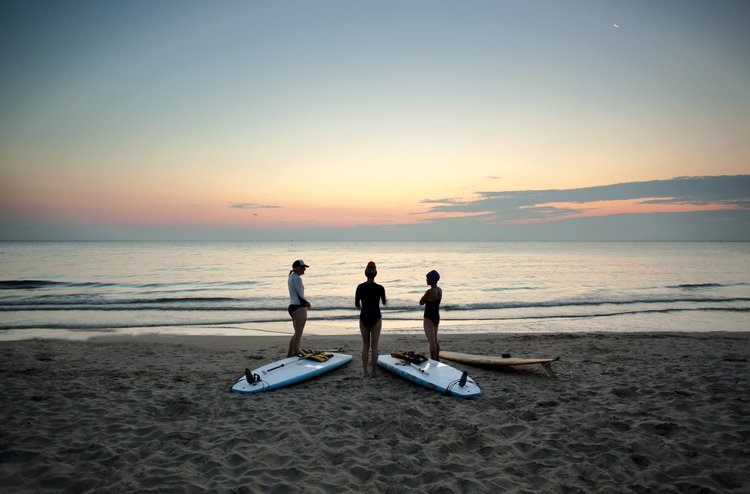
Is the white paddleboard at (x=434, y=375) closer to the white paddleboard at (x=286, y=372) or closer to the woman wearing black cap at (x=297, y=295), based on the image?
the white paddleboard at (x=286, y=372)

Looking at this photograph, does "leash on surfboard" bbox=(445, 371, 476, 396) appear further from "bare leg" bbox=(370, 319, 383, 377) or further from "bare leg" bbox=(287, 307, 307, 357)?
"bare leg" bbox=(287, 307, 307, 357)

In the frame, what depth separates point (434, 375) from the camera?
7.42 metres

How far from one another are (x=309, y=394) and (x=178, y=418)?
6.84ft

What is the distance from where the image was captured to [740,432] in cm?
490

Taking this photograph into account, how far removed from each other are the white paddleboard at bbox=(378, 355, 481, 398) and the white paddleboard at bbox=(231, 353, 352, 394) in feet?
3.54

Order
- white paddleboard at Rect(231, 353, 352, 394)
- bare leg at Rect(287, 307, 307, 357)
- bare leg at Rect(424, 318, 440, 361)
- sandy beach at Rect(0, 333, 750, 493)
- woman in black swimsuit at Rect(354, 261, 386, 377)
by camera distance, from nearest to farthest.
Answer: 1. sandy beach at Rect(0, 333, 750, 493)
2. white paddleboard at Rect(231, 353, 352, 394)
3. woman in black swimsuit at Rect(354, 261, 386, 377)
4. bare leg at Rect(287, 307, 307, 357)
5. bare leg at Rect(424, 318, 440, 361)

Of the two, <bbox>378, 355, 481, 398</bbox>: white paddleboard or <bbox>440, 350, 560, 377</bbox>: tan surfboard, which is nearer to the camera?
<bbox>378, 355, 481, 398</bbox>: white paddleboard

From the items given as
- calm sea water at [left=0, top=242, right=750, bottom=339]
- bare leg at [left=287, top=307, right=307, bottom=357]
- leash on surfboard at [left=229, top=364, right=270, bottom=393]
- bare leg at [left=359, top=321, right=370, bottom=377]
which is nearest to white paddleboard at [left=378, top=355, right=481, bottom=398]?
bare leg at [left=359, top=321, right=370, bottom=377]

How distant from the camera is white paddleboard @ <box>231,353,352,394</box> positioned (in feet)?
23.1

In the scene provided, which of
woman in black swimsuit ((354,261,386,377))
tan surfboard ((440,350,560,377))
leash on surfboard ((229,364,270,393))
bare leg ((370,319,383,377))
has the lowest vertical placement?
tan surfboard ((440,350,560,377))

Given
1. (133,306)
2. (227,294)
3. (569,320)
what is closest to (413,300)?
(569,320)

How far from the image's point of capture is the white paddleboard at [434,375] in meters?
6.75

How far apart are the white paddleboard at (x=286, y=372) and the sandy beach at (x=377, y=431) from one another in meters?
0.19

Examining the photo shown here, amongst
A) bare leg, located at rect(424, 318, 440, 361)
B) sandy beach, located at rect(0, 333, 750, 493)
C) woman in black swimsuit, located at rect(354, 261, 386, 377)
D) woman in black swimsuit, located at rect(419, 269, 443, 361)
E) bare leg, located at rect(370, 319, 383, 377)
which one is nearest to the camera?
sandy beach, located at rect(0, 333, 750, 493)
